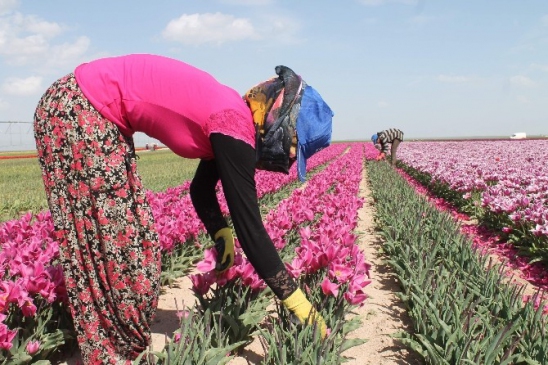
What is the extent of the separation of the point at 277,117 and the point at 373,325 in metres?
1.98

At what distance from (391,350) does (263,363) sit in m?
1.02

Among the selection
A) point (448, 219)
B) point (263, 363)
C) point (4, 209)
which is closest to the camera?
point (263, 363)

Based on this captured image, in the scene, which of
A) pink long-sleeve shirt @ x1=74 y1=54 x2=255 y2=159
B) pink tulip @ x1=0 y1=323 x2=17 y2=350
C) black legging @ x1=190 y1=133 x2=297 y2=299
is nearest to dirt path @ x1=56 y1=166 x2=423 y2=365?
pink tulip @ x1=0 y1=323 x2=17 y2=350

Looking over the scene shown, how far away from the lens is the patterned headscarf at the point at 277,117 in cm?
187

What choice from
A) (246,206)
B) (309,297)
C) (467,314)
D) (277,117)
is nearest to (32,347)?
(246,206)

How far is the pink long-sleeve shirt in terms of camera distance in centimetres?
183

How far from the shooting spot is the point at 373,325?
10.3ft

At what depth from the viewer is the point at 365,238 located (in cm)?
595

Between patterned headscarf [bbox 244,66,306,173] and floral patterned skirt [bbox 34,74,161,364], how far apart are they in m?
0.64

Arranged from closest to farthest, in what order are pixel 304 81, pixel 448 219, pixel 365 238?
pixel 304 81 → pixel 448 219 → pixel 365 238

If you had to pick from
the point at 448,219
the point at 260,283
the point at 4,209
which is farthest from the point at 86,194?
the point at 4,209

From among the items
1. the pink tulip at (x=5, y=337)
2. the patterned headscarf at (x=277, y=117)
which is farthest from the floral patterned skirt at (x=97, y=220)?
the patterned headscarf at (x=277, y=117)

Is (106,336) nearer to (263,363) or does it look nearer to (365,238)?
(263,363)

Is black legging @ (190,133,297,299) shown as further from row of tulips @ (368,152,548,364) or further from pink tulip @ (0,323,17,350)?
pink tulip @ (0,323,17,350)
